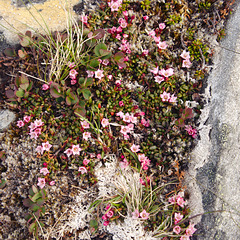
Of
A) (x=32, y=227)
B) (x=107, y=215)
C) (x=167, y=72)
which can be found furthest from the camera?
(x=167, y=72)

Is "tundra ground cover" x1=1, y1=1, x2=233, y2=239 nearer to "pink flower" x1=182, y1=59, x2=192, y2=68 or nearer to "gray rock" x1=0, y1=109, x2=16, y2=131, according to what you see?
"pink flower" x1=182, y1=59, x2=192, y2=68

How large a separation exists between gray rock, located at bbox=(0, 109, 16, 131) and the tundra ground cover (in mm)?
136

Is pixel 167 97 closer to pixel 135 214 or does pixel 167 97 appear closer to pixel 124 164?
pixel 124 164

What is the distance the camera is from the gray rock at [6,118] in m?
3.56

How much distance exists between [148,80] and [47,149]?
6.61ft

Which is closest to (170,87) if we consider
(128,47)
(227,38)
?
(128,47)

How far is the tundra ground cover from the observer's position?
3.26 m

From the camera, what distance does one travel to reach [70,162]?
339cm

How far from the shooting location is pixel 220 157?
3248mm

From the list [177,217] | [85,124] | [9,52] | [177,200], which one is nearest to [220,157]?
[177,200]

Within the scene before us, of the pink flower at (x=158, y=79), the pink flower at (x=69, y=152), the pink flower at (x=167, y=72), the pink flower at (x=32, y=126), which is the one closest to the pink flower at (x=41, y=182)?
the pink flower at (x=69, y=152)

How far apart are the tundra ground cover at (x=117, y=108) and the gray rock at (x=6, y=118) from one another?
0.14 m

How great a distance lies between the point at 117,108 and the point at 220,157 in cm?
178

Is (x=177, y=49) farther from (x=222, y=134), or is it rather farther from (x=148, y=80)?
(x=222, y=134)
